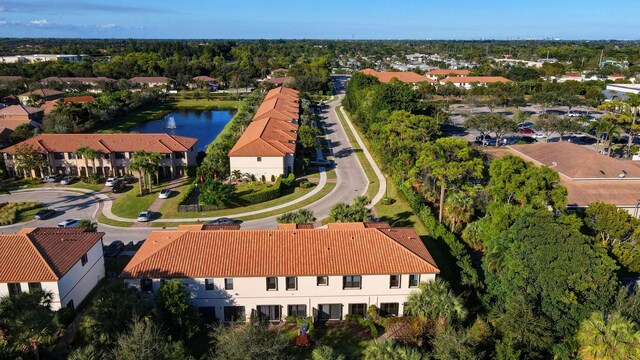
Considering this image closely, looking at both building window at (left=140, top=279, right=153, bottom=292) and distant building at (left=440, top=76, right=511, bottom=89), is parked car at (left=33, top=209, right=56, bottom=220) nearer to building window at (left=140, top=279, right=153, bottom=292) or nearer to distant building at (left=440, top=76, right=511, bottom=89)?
building window at (left=140, top=279, right=153, bottom=292)

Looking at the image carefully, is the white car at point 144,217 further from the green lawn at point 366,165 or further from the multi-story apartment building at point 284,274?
the green lawn at point 366,165

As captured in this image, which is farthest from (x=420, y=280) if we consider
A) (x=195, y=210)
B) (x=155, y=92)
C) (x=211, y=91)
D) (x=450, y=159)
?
(x=211, y=91)

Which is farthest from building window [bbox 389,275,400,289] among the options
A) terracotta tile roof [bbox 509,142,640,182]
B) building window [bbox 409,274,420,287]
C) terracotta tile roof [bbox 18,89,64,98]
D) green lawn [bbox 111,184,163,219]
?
terracotta tile roof [bbox 18,89,64,98]

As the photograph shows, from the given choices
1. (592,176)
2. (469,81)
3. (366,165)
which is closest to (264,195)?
(366,165)

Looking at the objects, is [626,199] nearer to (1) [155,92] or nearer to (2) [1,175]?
(2) [1,175]

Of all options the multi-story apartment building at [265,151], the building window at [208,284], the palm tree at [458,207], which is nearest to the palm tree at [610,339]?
the palm tree at [458,207]
